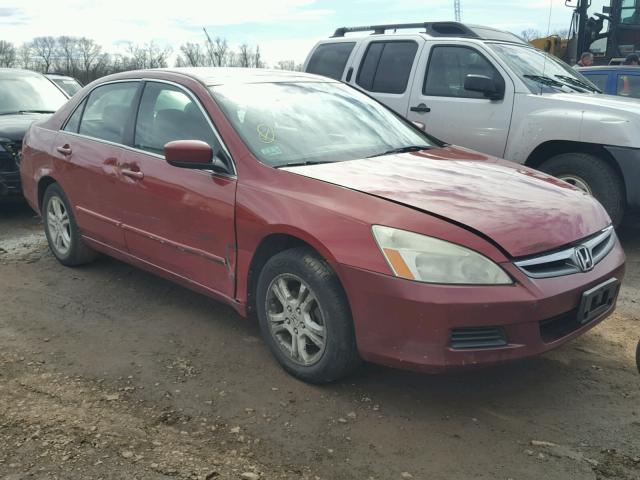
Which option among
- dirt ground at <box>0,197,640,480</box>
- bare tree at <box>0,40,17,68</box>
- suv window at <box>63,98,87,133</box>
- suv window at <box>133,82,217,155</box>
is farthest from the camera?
bare tree at <box>0,40,17,68</box>

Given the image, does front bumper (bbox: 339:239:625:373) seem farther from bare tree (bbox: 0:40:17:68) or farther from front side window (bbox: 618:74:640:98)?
bare tree (bbox: 0:40:17:68)

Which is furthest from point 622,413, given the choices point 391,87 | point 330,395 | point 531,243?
point 391,87

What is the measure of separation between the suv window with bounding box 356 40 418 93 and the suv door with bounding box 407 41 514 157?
18cm

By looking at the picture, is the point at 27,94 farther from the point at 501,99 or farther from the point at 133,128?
the point at 501,99

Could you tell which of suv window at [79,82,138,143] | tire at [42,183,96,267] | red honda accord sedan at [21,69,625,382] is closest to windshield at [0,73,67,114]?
tire at [42,183,96,267]

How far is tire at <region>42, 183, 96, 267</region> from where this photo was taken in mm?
5198

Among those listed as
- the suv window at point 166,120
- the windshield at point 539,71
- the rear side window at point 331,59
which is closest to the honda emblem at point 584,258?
the suv window at point 166,120

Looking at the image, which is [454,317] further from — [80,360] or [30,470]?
[80,360]

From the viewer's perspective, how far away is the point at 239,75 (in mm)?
4395

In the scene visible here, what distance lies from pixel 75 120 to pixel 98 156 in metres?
0.70

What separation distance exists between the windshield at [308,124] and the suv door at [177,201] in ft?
0.75

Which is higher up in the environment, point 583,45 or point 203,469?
point 583,45

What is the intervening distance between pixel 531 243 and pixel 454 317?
52cm

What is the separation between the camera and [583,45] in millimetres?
13375
